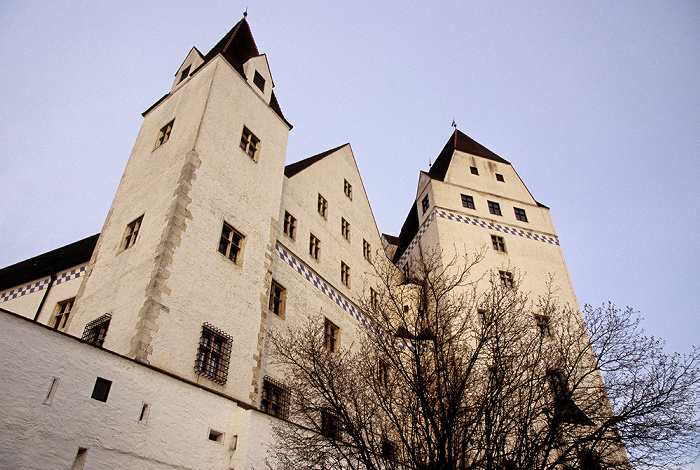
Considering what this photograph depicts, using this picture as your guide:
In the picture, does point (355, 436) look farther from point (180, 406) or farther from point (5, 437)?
point (5, 437)

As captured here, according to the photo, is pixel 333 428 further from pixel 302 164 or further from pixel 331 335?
pixel 302 164

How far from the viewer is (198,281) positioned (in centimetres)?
1279

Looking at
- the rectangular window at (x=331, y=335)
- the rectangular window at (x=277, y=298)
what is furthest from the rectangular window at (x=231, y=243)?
the rectangular window at (x=331, y=335)

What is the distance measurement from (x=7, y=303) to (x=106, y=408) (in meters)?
14.8

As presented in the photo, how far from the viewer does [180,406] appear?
10125 millimetres

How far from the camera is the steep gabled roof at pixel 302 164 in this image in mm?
20844

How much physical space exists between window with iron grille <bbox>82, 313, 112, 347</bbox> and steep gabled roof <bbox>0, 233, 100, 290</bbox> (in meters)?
6.98

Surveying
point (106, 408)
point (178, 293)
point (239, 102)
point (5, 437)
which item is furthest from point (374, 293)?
point (5, 437)

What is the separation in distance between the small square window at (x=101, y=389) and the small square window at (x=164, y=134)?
9707 mm

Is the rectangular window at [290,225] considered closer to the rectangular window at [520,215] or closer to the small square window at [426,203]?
the small square window at [426,203]

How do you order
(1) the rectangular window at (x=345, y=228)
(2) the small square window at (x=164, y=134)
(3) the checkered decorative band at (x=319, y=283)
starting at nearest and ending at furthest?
(2) the small square window at (x=164, y=134)
(3) the checkered decorative band at (x=319, y=283)
(1) the rectangular window at (x=345, y=228)

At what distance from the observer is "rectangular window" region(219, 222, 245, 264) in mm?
14391

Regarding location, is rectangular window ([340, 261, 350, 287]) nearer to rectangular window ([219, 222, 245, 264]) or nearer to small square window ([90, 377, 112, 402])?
rectangular window ([219, 222, 245, 264])

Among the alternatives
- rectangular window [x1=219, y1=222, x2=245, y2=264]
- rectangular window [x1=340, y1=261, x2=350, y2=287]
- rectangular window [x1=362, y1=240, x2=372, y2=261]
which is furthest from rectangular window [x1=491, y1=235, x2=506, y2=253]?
rectangular window [x1=219, y1=222, x2=245, y2=264]
